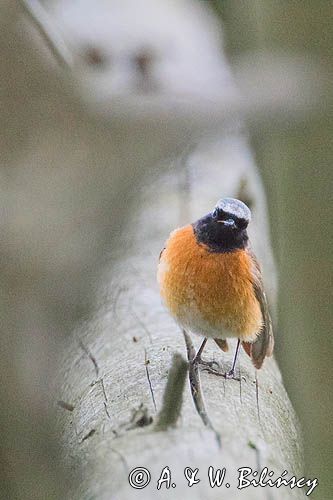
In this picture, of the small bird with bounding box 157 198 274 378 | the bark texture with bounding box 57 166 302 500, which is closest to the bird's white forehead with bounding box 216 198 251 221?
the small bird with bounding box 157 198 274 378

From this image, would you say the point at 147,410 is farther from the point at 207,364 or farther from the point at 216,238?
the point at 216,238

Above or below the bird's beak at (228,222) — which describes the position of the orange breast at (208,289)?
below

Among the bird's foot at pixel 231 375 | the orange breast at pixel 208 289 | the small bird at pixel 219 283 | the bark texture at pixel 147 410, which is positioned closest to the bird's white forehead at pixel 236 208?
the small bird at pixel 219 283

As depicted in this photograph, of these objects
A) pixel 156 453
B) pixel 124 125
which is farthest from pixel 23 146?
pixel 156 453

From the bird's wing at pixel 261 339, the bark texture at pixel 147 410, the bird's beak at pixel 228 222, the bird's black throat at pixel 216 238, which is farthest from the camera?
the bird's black throat at pixel 216 238

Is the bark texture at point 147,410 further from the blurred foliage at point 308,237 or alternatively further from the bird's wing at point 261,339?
the blurred foliage at point 308,237

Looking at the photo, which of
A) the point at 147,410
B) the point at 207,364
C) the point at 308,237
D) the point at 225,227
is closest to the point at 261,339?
the point at 207,364

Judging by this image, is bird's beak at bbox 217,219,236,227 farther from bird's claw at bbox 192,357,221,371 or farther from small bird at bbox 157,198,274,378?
bird's claw at bbox 192,357,221,371

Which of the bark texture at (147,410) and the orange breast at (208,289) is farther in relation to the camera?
the orange breast at (208,289)

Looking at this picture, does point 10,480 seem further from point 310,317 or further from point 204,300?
point 310,317
